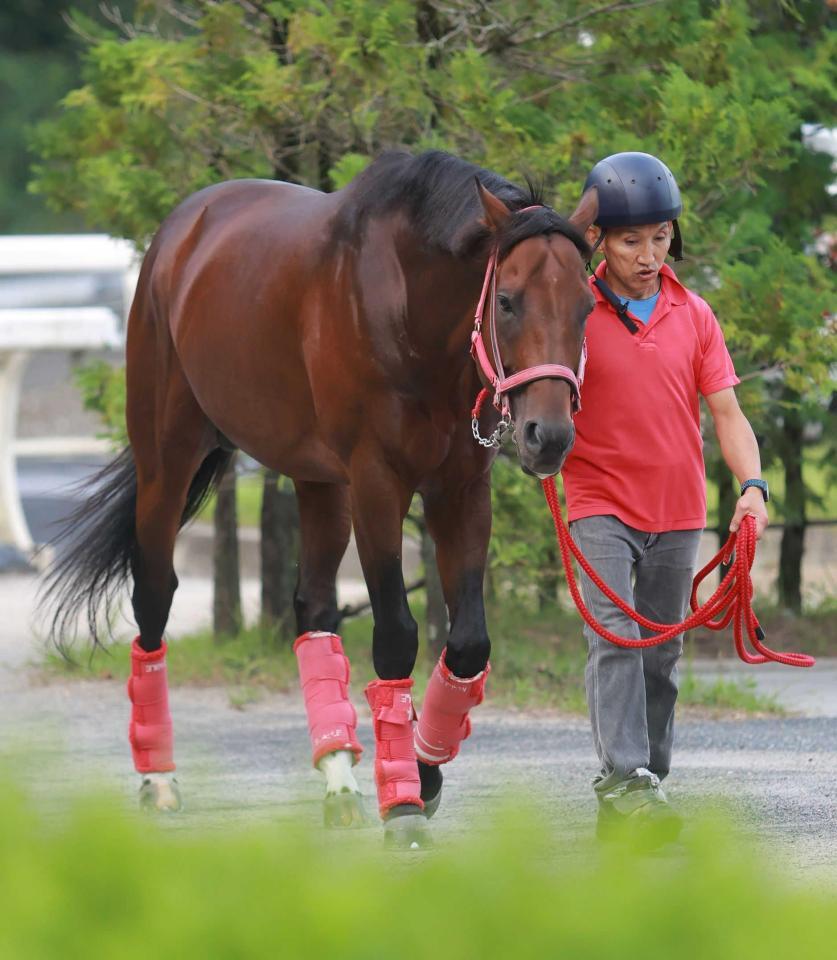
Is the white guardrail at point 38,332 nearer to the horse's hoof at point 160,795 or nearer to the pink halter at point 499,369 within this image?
the horse's hoof at point 160,795

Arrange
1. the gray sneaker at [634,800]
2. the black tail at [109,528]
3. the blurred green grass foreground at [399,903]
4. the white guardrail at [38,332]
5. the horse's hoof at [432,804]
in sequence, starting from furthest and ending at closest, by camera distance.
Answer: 1. the white guardrail at [38,332]
2. the black tail at [109,528]
3. the horse's hoof at [432,804]
4. the gray sneaker at [634,800]
5. the blurred green grass foreground at [399,903]

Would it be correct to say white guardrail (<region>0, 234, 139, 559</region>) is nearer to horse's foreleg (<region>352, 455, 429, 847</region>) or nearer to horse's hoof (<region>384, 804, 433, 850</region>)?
horse's foreleg (<region>352, 455, 429, 847</region>)

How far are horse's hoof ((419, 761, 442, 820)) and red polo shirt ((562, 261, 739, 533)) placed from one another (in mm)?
935

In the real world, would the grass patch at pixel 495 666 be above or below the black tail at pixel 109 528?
below

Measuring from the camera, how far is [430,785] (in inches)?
217

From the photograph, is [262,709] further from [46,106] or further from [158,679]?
[46,106]

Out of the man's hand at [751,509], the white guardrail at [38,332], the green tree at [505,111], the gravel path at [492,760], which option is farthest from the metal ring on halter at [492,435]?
the white guardrail at [38,332]

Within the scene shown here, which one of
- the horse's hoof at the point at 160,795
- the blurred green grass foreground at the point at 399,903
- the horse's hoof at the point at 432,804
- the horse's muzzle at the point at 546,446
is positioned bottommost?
the horse's hoof at the point at 160,795

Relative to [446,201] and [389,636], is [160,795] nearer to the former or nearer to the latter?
[389,636]

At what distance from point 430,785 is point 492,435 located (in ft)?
3.61

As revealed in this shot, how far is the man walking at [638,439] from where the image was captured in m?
4.96

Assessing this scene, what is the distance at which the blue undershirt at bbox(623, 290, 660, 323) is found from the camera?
5.07 metres

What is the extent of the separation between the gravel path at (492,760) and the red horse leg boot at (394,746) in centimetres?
18

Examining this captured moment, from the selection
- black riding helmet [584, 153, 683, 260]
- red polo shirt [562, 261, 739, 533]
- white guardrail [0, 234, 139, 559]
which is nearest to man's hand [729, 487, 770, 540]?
red polo shirt [562, 261, 739, 533]
